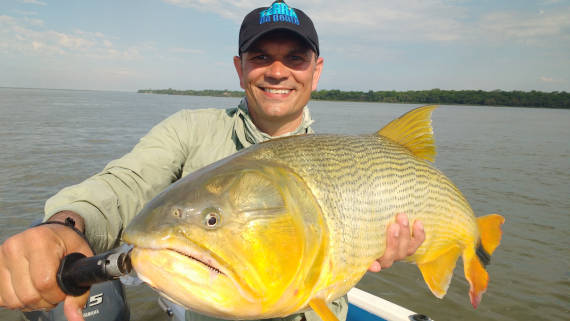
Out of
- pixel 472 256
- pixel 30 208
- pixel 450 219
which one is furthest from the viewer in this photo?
pixel 30 208

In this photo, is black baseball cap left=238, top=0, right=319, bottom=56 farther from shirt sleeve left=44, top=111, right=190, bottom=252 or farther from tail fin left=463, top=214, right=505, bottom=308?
tail fin left=463, top=214, right=505, bottom=308

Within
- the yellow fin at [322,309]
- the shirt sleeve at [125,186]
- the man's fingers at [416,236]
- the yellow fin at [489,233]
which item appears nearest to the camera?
the yellow fin at [322,309]

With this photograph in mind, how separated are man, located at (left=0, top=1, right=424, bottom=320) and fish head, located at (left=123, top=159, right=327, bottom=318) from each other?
0.34 metres

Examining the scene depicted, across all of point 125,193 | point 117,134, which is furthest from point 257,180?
point 117,134

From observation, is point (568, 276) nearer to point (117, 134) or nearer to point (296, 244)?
point (296, 244)

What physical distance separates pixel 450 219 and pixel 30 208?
9360 mm

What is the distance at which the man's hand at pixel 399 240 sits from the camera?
1.97 metres

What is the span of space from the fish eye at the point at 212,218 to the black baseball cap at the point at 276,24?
5.27ft

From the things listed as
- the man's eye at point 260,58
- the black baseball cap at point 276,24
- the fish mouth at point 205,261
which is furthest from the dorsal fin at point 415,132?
the fish mouth at point 205,261

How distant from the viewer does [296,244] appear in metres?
1.45

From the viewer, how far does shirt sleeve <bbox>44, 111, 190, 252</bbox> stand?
166cm

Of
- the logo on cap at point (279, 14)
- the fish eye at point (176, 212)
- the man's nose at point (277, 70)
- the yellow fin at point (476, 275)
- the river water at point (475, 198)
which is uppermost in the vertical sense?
the logo on cap at point (279, 14)

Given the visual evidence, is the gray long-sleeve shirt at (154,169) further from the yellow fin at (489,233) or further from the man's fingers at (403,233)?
the yellow fin at (489,233)

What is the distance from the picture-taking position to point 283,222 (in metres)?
1.44
